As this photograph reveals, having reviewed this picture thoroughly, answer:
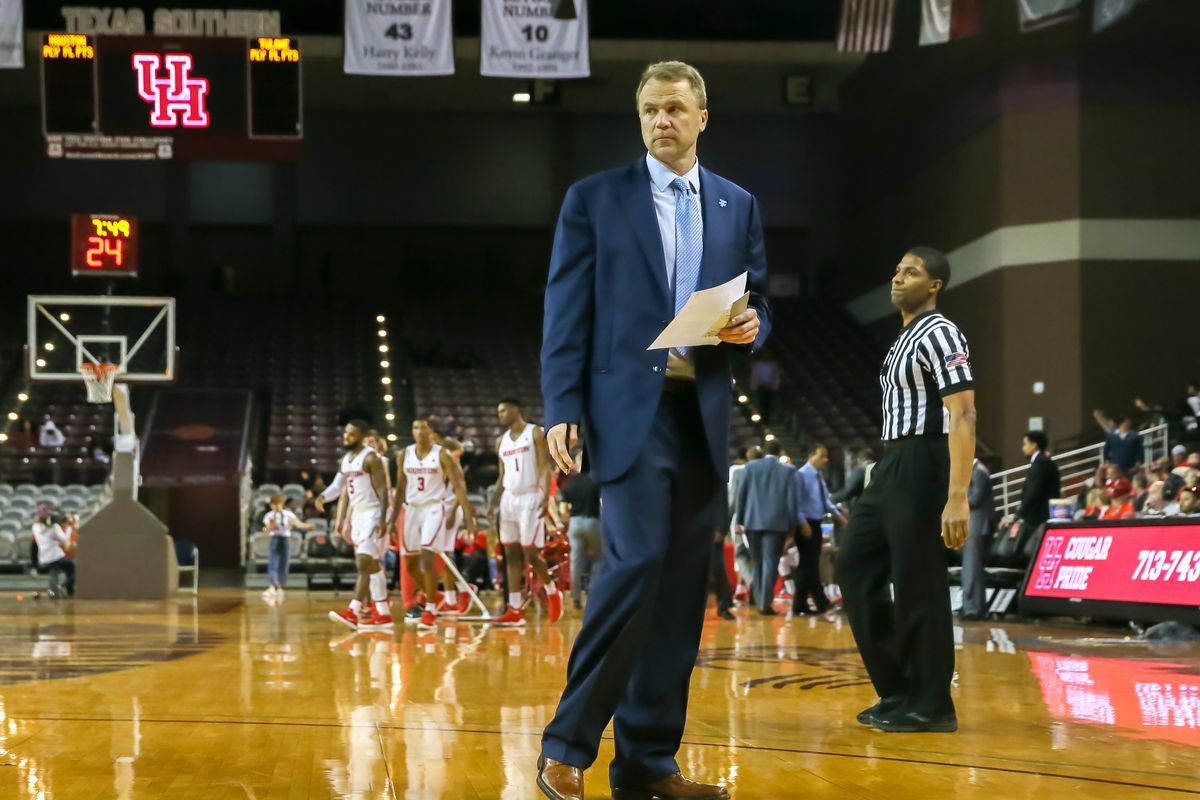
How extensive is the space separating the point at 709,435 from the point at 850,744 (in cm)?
166

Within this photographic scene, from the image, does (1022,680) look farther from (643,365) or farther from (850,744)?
(643,365)

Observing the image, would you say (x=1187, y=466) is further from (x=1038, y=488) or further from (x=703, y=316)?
(x=703, y=316)

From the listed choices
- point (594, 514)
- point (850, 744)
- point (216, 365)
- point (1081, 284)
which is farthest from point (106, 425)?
point (850, 744)

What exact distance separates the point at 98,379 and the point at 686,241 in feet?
51.0

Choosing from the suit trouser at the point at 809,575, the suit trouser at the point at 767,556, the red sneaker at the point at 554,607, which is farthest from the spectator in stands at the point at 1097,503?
the red sneaker at the point at 554,607

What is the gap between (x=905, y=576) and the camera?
5512mm

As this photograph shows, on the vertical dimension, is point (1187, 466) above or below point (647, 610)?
above

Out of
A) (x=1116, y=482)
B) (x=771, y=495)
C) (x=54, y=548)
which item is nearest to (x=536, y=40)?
(x=771, y=495)

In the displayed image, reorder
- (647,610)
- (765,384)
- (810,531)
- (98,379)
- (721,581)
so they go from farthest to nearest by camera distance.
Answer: (765,384) → (98,379) → (810,531) → (721,581) → (647,610)

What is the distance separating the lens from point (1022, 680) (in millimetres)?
7582

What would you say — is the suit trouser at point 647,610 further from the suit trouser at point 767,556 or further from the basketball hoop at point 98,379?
the basketball hoop at point 98,379

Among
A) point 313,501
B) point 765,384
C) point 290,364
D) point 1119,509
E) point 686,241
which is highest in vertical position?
point 290,364

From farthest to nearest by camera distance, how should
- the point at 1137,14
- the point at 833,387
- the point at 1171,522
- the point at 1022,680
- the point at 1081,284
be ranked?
the point at 833,387
the point at 1081,284
the point at 1137,14
the point at 1171,522
the point at 1022,680

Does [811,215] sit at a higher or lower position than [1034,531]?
higher
